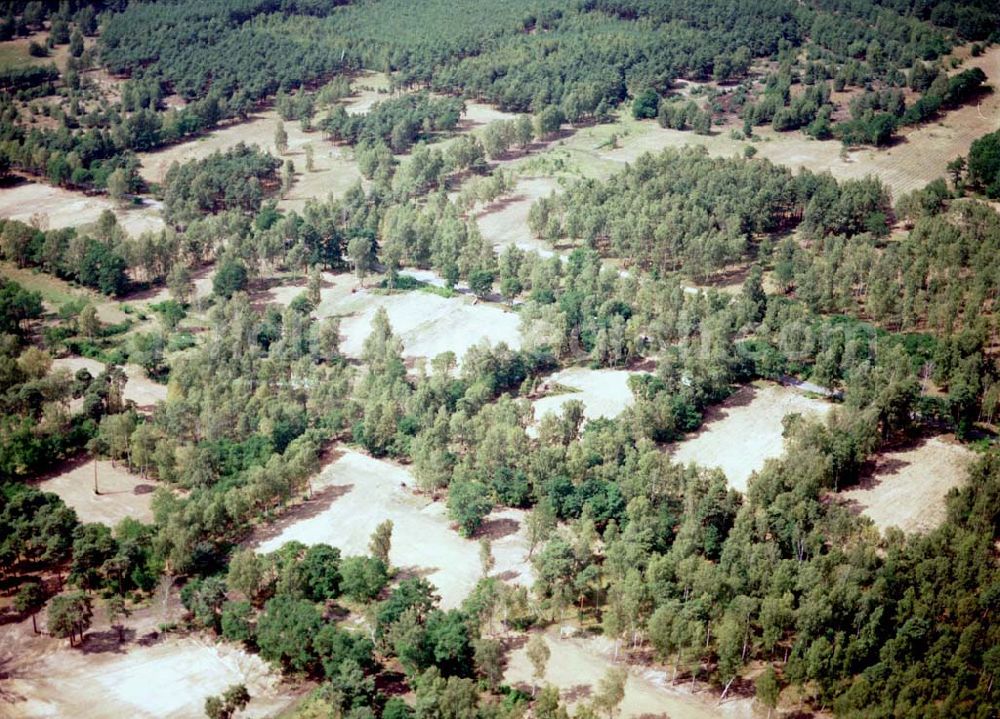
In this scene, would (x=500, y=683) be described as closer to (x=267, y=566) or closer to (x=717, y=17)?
(x=267, y=566)

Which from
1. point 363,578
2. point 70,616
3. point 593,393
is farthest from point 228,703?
point 593,393

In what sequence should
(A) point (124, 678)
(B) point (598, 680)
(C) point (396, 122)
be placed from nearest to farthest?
(B) point (598, 680), (A) point (124, 678), (C) point (396, 122)

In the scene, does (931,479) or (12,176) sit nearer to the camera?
(931,479)

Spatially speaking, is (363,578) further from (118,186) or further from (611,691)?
(118,186)

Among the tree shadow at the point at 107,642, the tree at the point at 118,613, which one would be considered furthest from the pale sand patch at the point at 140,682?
the tree at the point at 118,613

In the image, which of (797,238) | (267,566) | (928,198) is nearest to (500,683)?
(267,566)
